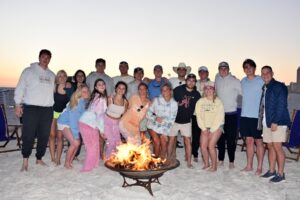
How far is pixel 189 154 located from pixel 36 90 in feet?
12.3

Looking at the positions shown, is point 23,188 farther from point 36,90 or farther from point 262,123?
point 262,123

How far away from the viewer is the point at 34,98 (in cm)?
722

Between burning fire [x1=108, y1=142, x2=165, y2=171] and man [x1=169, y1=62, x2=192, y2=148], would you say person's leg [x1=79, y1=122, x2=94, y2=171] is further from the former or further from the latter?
man [x1=169, y1=62, x2=192, y2=148]

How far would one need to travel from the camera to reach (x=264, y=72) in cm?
668

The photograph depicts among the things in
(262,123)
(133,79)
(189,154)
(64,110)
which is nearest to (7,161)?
(64,110)

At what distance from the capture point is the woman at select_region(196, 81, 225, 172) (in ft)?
23.9

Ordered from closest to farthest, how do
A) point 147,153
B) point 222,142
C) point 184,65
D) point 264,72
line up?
point 147,153, point 264,72, point 222,142, point 184,65

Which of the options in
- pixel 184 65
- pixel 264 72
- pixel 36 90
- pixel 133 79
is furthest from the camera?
pixel 133 79

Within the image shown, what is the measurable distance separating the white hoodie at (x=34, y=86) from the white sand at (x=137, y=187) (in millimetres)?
1539

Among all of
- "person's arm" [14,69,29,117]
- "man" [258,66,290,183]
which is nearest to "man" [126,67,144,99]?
"person's arm" [14,69,29,117]

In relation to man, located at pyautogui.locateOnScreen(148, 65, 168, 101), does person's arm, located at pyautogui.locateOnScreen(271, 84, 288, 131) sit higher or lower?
lower

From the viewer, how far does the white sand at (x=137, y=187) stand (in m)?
5.71

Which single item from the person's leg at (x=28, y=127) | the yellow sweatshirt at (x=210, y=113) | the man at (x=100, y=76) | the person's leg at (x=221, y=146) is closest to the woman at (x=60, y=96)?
the person's leg at (x=28, y=127)

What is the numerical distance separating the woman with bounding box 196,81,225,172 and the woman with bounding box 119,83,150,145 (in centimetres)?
120
